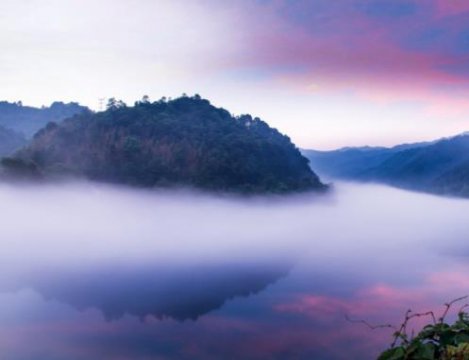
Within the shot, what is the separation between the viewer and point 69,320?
40.7 metres

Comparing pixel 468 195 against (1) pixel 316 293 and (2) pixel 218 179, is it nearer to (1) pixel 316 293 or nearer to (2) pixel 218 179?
(2) pixel 218 179

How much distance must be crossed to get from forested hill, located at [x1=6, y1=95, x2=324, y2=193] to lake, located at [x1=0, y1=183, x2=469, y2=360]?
5521 mm

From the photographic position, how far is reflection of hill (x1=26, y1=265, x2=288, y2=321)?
45719 mm

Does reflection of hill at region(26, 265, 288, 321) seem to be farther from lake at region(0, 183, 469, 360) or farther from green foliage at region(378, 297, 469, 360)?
green foliage at region(378, 297, 469, 360)

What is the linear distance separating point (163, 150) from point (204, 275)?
4579cm

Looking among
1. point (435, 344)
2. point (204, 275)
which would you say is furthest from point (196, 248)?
point (435, 344)

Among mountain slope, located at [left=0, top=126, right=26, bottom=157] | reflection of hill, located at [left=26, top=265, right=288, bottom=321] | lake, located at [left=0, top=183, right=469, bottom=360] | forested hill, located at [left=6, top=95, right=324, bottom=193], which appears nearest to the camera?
lake, located at [left=0, top=183, right=469, bottom=360]

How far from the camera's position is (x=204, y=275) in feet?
218

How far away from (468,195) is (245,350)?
16205cm


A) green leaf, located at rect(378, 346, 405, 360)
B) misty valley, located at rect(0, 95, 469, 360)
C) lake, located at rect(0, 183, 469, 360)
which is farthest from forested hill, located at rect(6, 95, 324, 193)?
green leaf, located at rect(378, 346, 405, 360)

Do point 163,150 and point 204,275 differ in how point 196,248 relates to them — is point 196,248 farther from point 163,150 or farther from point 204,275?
point 204,275

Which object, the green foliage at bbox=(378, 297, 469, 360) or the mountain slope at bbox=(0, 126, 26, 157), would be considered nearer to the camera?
the green foliage at bbox=(378, 297, 469, 360)

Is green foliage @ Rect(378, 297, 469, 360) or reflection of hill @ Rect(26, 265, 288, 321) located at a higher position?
green foliage @ Rect(378, 297, 469, 360)

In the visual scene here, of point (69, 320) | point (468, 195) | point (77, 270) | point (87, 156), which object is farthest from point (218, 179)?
point (468, 195)
